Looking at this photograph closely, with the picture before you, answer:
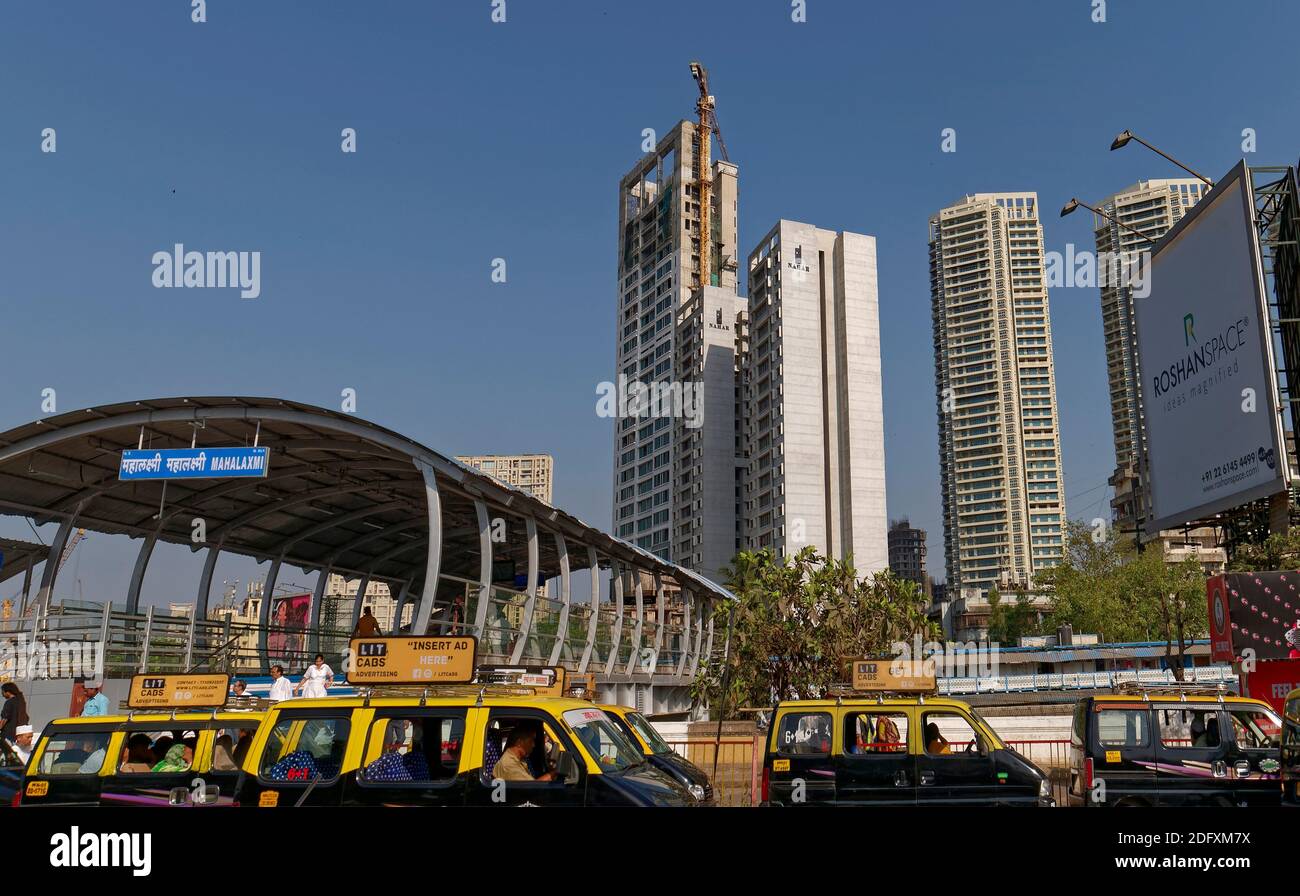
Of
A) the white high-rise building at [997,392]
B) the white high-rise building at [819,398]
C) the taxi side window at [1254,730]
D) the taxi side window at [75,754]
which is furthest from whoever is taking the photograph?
the white high-rise building at [997,392]

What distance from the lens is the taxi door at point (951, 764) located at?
10.3 m

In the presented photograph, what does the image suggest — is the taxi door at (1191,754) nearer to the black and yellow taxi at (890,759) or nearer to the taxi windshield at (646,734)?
the black and yellow taxi at (890,759)

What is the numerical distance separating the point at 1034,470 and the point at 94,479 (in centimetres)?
16887

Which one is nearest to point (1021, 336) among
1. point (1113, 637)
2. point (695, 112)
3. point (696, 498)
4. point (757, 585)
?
point (695, 112)

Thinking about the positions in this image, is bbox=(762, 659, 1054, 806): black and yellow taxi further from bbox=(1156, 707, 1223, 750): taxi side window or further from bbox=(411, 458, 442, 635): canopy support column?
bbox=(411, 458, 442, 635): canopy support column

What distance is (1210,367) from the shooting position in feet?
98.4

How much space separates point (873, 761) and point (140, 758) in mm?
7194

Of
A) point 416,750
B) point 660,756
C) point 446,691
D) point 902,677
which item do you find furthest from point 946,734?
point 416,750

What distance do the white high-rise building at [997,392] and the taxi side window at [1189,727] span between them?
168 metres

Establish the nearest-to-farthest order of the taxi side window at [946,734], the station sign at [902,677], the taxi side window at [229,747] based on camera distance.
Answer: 1. the taxi side window at [229,747]
2. the taxi side window at [946,734]
3. the station sign at [902,677]

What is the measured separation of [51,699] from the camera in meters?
22.2

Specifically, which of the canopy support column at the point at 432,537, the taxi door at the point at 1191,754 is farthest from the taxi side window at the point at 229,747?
the canopy support column at the point at 432,537

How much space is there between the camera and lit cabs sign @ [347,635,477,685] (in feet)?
32.4
